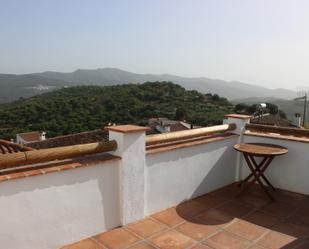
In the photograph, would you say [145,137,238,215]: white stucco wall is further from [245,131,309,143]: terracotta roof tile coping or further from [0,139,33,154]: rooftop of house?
[0,139,33,154]: rooftop of house

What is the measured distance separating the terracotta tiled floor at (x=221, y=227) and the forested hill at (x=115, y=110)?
27.1 metres

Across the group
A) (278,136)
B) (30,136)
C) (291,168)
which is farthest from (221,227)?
(30,136)

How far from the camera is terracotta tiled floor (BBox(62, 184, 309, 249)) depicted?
2.72 meters

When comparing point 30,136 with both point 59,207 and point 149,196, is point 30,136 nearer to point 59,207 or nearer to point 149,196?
point 149,196

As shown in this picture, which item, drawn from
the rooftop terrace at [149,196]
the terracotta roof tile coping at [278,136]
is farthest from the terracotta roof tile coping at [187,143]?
the terracotta roof tile coping at [278,136]

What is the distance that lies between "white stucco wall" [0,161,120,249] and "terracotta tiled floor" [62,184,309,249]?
15 cm

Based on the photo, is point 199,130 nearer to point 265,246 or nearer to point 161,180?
point 161,180

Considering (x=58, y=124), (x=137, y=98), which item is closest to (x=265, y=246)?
(x=58, y=124)

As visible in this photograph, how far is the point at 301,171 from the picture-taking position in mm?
4039

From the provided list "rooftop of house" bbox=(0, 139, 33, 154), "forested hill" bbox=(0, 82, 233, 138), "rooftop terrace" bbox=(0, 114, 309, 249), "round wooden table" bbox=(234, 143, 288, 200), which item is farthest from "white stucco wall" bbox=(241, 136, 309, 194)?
"forested hill" bbox=(0, 82, 233, 138)

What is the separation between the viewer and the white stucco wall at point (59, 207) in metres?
2.17

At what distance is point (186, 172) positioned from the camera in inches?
144

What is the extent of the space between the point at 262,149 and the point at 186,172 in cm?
107

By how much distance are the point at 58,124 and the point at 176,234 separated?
1253 inches
